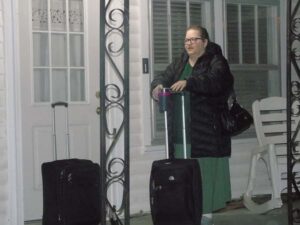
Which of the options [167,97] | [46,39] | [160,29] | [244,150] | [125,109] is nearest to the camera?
[125,109]

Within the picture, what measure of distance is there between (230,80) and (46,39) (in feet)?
5.30

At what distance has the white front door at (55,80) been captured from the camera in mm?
4102

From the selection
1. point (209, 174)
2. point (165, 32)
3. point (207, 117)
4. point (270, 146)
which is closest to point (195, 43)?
point (207, 117)

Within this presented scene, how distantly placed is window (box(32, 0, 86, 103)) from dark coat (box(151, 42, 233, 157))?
3.42ft

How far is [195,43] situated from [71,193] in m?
1.50

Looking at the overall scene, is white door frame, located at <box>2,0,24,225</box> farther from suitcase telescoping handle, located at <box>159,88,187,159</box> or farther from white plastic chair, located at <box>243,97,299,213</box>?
white plastic chair, located at <box>243,97,299,213</box>

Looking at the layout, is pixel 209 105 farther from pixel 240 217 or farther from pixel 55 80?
pixel 55 80

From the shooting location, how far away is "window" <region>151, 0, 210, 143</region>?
453 centimetres

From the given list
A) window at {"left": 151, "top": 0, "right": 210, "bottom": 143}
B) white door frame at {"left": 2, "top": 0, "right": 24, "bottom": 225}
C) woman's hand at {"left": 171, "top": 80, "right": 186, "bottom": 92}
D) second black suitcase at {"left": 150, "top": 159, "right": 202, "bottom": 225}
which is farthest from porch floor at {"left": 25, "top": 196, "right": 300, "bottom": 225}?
woman's hand at {"left": 171, "top": 80, "right": 186, "bottom": 92}

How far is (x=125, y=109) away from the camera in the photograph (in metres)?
3.35

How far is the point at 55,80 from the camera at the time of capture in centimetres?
425

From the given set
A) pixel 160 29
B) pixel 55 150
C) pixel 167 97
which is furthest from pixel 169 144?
pixel 160 29

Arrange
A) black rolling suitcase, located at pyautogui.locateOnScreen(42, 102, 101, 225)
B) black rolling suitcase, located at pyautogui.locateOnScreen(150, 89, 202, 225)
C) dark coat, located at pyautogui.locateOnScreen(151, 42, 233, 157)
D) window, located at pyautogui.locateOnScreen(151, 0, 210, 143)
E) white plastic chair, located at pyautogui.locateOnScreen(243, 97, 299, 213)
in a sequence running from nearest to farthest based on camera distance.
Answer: black rolling suitcase, located at pyautogui.locateOnScreen(150, 89, 202, 225) → black rolling suitcase, located at pyautogui.locateOnScreen(42, 102, 101, 225) → dark coat, located at pyautogui.locateOnScreen(151, 42, 233, 157) → white plastic chair, located at pyautogui.locateOnScreen(243, 97, 299, 213) → window, located at pyautogui.locateOnScreen(151, 0, 210, 143)

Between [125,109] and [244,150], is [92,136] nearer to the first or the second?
[125,109]
